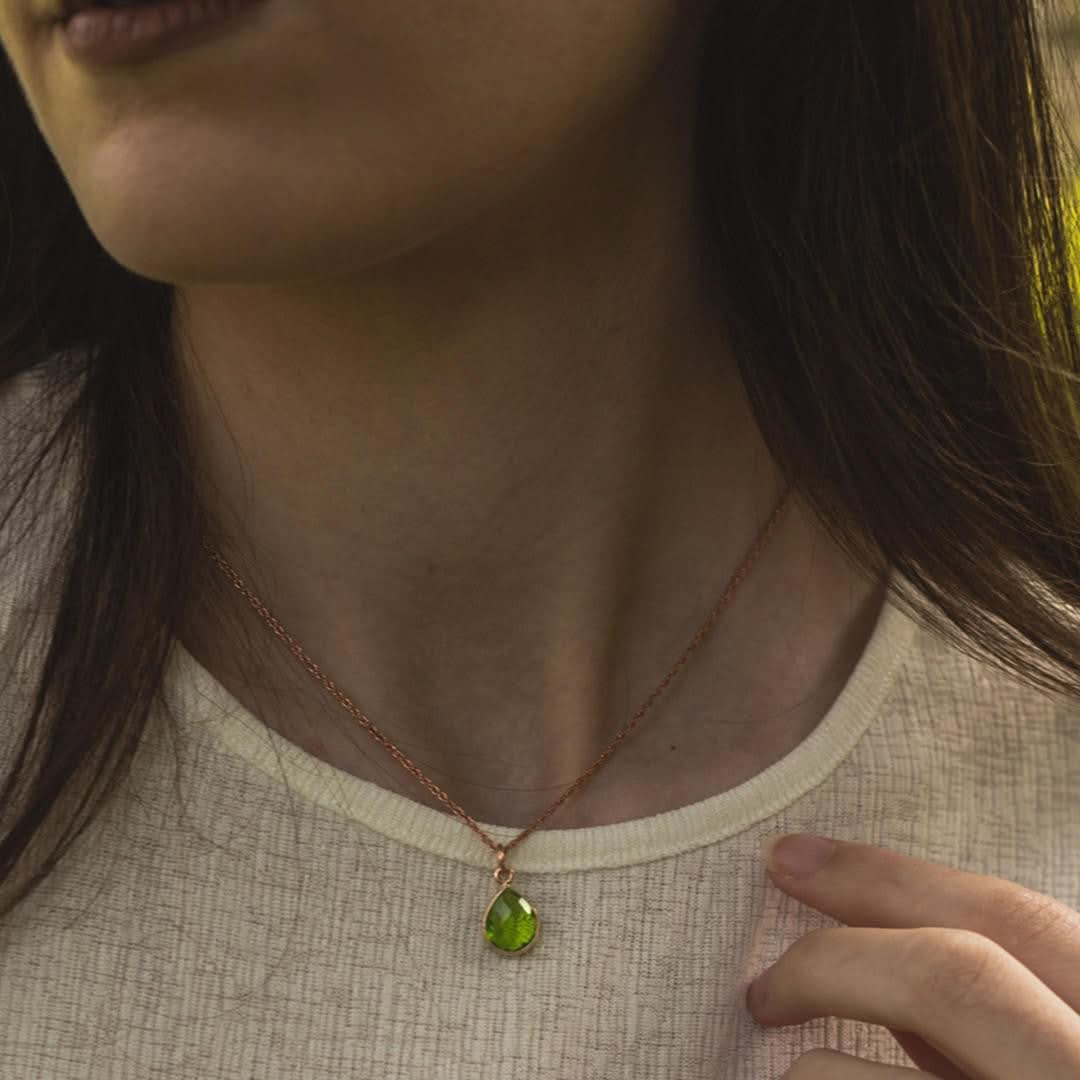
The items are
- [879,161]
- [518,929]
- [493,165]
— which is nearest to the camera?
[493,165]

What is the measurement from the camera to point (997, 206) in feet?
4.76

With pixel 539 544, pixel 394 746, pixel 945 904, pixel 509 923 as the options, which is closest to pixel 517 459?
pixel 539 544

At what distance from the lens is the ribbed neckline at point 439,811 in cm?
130

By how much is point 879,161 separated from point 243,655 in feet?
2.18

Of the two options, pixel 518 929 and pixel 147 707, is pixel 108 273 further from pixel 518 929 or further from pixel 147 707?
pixel 518 929

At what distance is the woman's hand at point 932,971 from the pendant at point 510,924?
179 mm

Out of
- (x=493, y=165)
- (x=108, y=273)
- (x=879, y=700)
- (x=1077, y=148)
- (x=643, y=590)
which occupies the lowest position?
(x=879, y=700)

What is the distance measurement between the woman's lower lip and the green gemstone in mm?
644

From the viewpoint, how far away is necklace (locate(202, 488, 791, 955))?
128 cm

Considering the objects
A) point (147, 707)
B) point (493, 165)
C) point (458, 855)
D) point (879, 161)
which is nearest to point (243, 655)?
point (147, 707)

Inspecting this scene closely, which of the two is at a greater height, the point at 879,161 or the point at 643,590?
the point at 879,161

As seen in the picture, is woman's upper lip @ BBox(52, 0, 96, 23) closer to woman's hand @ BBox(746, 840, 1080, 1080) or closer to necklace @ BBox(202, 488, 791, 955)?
necklace @ BBox(202, 488, 791, 955)

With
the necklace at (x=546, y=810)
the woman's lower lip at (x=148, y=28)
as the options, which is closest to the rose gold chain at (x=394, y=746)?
the necklace at (x=546, y=810)

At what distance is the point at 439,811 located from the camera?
1.33 meters
